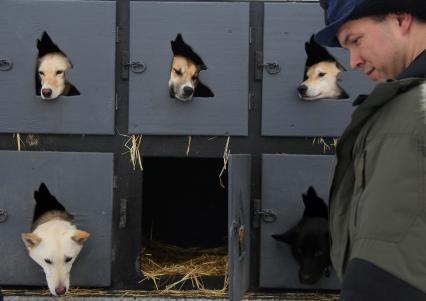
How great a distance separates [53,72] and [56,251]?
3.47 ft

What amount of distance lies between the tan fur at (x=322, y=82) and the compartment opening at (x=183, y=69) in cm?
59

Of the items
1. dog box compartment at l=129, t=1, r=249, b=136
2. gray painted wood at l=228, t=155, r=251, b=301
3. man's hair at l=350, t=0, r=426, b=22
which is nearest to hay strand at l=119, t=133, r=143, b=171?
dog box compartment at l=129, t=1, r=249, b=136

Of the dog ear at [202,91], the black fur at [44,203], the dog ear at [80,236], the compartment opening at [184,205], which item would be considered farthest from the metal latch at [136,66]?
the compartment opening at [184,205]

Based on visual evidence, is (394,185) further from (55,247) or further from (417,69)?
(55,247)

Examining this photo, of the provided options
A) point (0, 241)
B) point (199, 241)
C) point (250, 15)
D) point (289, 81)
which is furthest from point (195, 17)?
point (199, 241)

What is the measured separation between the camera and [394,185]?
1040 mm

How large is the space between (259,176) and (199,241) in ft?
4.87

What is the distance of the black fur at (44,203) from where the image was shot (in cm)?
343

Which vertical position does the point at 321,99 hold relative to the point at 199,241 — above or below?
above

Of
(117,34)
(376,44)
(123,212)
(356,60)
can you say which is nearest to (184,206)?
(123,212)

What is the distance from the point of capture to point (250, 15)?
3379 mm

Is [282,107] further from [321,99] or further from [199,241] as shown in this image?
[199,241]

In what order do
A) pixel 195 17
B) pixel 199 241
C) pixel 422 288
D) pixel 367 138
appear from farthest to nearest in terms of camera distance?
1. pixel 199 241
2. pixel 195 17
3. pixel 367 138
4. pixel 422 288

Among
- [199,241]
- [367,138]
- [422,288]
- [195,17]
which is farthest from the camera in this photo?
[199,241]
